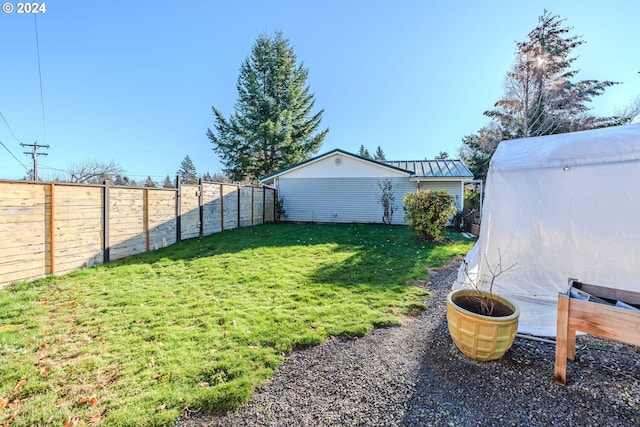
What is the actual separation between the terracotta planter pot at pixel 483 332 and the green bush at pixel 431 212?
666 centimetres

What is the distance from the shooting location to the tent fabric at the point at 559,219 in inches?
134

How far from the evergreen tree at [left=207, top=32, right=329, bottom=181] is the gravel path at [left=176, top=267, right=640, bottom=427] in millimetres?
20286

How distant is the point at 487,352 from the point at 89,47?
18.8 meters

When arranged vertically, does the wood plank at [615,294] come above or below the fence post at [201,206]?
below

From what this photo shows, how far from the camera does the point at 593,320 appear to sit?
2.24 metres

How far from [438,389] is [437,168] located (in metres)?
13.8

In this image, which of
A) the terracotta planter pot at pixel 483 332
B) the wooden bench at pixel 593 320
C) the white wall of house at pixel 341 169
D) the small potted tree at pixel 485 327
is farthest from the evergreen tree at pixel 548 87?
the terracotta planter pot at pixel 483 332

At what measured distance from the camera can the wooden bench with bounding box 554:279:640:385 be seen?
208cm

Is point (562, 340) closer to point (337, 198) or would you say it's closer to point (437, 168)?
point (337, 198)

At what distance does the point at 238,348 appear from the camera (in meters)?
3.03

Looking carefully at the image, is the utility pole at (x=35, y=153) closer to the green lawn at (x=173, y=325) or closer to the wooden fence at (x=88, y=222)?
the wooden fence at (x=88, y=222)

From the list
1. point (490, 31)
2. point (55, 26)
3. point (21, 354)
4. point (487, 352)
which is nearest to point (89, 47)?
point (55, 26)

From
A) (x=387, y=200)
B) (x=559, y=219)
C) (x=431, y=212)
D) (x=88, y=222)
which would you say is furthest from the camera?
(x=387, y=200)

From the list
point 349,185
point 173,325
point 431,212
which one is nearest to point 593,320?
point 173,325
